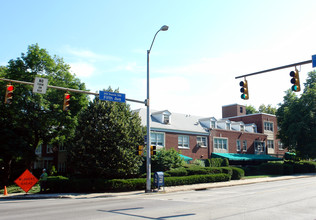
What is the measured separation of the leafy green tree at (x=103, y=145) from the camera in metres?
22.2

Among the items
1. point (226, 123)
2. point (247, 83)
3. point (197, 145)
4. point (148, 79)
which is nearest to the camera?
point (247, 83)

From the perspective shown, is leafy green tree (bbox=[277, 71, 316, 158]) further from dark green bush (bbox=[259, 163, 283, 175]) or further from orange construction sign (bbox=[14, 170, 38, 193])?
orange construction sign (bbox=[14, 170, 38, 193])

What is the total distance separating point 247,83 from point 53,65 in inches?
964

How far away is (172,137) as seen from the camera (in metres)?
38.2

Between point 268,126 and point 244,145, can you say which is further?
point 268,126

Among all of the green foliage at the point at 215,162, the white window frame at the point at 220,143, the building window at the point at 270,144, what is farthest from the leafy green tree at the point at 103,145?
the building window at the point at 270,144

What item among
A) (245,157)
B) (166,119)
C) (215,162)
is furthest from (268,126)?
(166,119)

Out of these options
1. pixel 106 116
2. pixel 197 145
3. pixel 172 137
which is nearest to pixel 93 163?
pixel 106 116

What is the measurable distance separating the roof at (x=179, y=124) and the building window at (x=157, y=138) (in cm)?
73

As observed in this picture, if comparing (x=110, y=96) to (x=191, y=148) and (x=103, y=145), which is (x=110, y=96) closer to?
(x=103, y=145)

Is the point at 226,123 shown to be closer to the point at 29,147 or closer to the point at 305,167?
the point at 305,167

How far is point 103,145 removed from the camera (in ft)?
73.6

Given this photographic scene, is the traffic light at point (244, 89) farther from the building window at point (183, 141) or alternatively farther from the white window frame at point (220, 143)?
the white window frame at point (220, 143)

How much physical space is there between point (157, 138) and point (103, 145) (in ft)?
48.6
